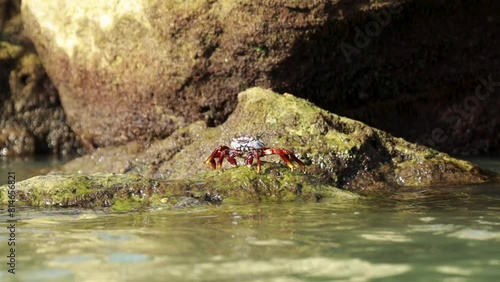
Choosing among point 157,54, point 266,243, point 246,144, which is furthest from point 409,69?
point 266,243

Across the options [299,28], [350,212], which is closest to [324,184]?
→ [350,212]

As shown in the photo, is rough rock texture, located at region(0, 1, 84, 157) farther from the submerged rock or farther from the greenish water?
the greenish water

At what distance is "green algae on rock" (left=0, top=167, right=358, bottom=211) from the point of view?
18.1 feet

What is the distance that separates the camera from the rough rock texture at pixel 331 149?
22.4 ft

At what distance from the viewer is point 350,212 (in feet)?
16.8

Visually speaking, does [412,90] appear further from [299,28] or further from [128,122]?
[128,122]

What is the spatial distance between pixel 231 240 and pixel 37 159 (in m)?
7.89

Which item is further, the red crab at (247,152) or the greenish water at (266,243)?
the red crab at (247,152)

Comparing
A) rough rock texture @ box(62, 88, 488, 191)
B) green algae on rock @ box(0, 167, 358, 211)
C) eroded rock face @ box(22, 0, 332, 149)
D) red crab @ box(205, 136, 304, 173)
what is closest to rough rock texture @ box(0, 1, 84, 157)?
eroded rock face @ box(22, 0, 332, 149)

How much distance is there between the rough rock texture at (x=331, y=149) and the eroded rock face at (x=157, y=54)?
1.32 metres

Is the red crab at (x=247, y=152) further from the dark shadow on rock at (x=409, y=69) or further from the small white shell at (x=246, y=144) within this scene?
the dark shadow on rock at (x=409, y=69)

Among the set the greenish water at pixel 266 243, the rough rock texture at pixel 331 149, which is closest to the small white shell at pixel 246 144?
the rough rock texture at pixel 331 149

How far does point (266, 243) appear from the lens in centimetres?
401

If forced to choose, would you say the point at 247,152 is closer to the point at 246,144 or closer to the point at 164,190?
the point at 246,144
